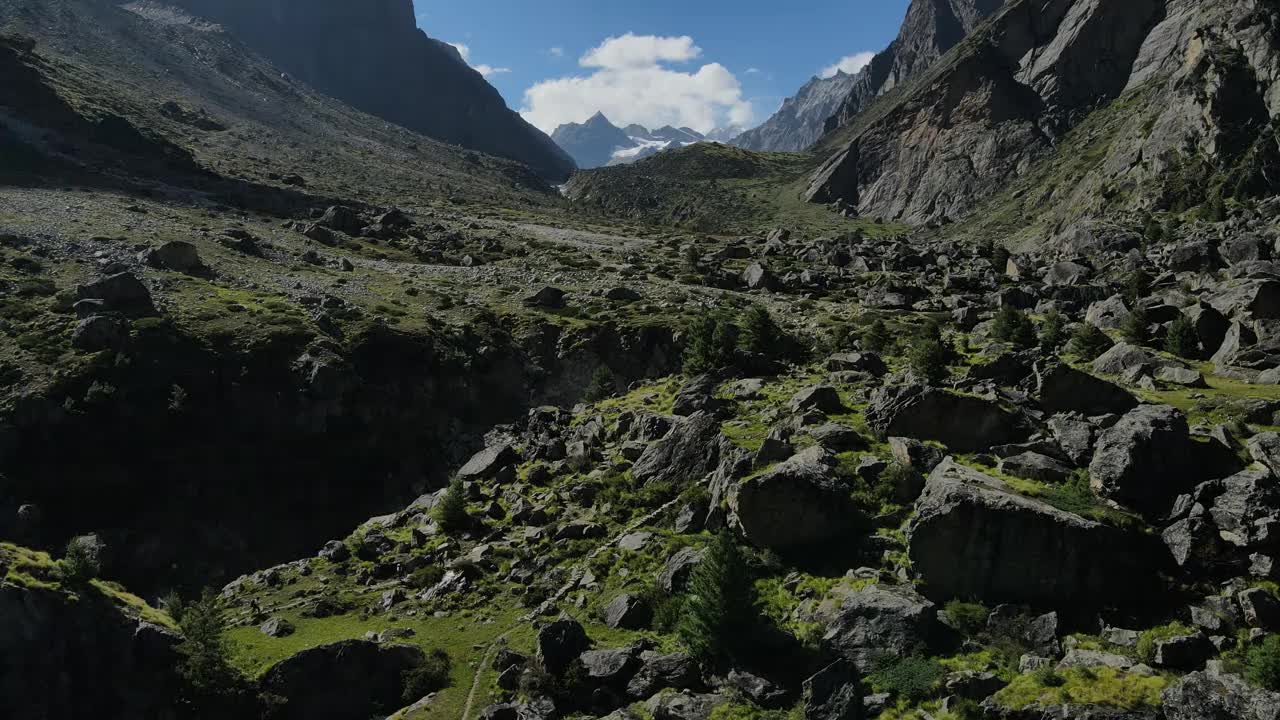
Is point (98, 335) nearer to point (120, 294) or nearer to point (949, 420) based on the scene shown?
point (120, 294)

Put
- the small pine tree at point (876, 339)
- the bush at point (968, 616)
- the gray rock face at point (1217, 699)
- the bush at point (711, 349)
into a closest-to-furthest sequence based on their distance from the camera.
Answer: the gray rock face at point (1217, 699) < the bush at point (968, 616) < the bush at point (711, 349) < the small pine tree at point (876, 339)

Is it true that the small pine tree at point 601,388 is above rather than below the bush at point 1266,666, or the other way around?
below

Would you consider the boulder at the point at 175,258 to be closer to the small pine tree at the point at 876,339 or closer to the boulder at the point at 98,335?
the boulder at the point at 98,335

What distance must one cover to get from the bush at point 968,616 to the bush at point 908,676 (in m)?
1.54

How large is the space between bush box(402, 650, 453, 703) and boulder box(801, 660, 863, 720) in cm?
1308

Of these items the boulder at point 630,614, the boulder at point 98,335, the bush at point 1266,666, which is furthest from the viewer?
the boulder at point 98,335

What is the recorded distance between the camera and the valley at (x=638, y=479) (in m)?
22.2

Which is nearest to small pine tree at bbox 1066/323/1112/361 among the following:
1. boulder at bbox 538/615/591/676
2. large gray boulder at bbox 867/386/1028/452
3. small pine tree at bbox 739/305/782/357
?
large gray boulder at bbox 867/386/1028/452

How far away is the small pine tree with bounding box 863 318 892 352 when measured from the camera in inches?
1960

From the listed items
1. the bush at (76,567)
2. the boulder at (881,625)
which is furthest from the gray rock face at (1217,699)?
the bush at (76,567)

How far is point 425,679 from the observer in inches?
1055

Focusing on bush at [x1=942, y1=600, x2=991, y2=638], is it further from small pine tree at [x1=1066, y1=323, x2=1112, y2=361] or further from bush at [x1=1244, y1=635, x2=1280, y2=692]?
small pine tree at [x1=1066, y1=323, x2=1112, y2=361]

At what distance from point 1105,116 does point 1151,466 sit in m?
172

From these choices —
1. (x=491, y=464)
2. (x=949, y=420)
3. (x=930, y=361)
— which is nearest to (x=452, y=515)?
(x=491, y=464)
